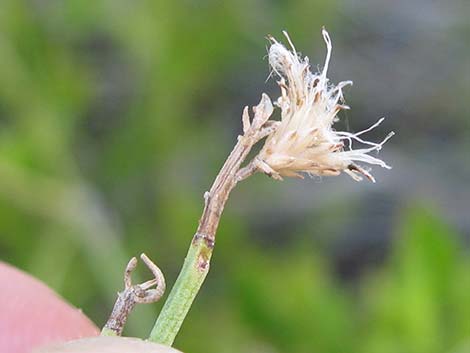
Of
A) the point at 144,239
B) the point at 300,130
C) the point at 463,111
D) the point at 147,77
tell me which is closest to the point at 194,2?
the point at 147,77

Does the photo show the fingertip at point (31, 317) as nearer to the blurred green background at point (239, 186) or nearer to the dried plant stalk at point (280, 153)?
the dried plant stalk at point (280, 153)

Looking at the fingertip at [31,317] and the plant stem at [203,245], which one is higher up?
the plant stem at [203,245]

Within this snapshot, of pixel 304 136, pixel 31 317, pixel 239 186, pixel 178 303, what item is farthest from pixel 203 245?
pixel 239 186

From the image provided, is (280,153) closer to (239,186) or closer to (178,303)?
(178,303)

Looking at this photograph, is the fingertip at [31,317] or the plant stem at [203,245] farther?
the fingertip at [31,317]

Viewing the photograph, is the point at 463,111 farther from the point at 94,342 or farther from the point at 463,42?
the point at 94,342

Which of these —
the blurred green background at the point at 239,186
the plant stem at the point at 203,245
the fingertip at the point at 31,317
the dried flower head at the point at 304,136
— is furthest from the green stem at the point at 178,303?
the blurred green background at the point at 239,186
